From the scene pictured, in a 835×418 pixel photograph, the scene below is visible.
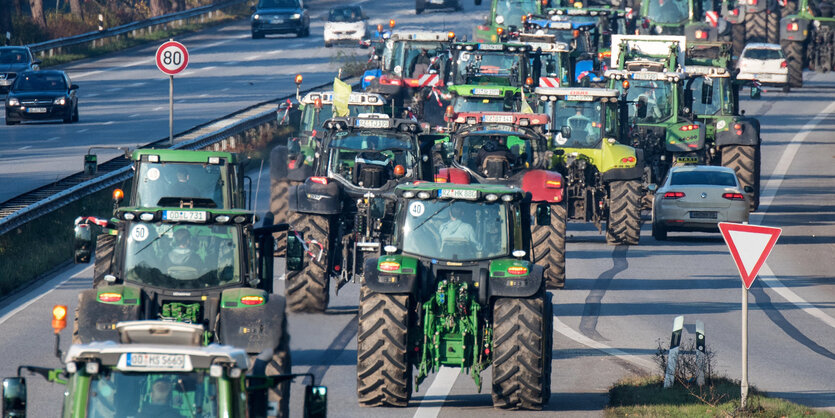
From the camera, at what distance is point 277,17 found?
6781 centimetres

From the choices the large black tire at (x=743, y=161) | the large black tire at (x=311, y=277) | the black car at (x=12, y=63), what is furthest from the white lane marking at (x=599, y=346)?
the black car at (x=12, y=63)

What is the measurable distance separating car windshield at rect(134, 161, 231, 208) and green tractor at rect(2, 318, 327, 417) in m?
10.9

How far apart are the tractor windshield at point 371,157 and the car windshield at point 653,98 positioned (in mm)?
11198

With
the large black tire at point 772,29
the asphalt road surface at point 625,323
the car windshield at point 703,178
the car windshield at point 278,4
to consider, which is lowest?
the asphalt road surface at point 625,323

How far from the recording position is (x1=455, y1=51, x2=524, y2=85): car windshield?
33.8 meters

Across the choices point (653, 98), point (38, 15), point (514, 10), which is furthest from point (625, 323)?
point (38, 15)

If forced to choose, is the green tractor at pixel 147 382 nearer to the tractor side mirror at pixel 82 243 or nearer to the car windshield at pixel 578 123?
the tractor side mirror at pixel 82 243

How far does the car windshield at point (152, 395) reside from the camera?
851 cm

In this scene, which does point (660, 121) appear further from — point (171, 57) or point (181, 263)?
point (181, 263)

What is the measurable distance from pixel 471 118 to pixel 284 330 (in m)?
12.7

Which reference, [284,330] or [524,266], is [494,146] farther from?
[284,330]

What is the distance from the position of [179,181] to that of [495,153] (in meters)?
5.77

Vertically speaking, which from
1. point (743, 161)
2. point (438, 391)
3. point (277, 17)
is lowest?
point (438, 391)

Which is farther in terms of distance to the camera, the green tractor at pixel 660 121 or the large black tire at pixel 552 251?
the green tractor at pixel 660 121
